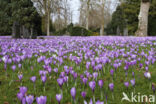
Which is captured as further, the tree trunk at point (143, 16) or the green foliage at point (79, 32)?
the green foliage at point (79, 32)

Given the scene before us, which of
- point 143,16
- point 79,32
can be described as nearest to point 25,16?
point 79,32

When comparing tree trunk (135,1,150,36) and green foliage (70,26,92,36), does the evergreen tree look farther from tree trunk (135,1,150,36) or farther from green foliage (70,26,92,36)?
tree trunk (135,1,150,36)

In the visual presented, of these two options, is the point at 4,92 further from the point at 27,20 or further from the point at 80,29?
the point at 80,29

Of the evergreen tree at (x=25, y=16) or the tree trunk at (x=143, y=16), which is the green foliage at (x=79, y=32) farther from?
the tree trunk at (x=143, y=16)

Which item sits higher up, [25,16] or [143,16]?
[143,16]

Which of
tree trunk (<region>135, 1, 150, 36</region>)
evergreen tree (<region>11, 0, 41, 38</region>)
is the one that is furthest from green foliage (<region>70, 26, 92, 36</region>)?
tree trunk (<region>135, 1, 150, 36</region>)

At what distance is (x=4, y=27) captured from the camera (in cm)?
3378

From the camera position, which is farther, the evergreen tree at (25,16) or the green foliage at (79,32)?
the green foliage at (79,32)

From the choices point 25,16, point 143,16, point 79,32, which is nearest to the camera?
point 25,16

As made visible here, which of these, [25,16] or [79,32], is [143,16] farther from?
[25,16]

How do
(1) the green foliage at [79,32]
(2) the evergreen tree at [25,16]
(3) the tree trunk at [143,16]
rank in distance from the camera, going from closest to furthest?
(2) the evergreen tree at [25,16]
(3) the tree trunk at [143,16]
(1) the green foliage at [79,32]

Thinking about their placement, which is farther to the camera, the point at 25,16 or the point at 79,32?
the point at 79,32

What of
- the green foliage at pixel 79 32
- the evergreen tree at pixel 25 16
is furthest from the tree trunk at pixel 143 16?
the evergreen tree at pixel 25 16

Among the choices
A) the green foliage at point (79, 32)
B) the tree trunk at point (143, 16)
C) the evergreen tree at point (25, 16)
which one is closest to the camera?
the evergreen tree at point (25, 16)
